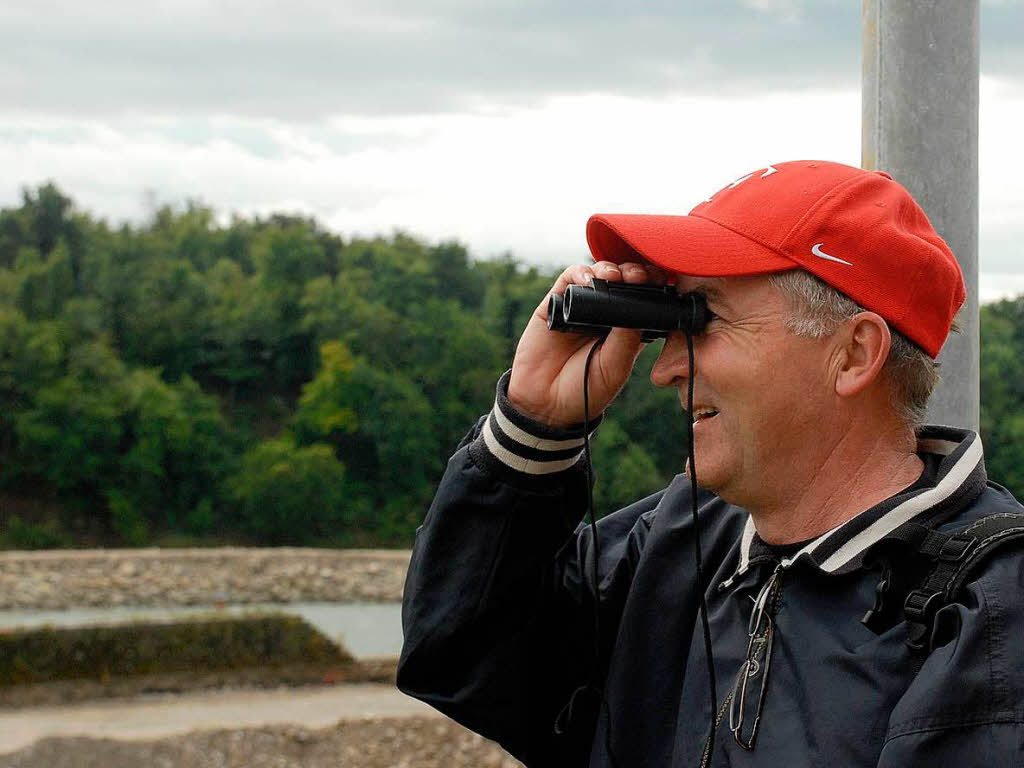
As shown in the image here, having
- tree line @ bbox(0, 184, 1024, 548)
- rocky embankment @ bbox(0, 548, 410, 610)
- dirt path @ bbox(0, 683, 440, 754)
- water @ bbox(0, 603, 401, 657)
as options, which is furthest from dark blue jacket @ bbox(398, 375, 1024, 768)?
tree line @ bbox(0, 184, 1024, 548)

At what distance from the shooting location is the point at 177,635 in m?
19.8

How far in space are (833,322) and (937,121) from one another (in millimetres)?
611

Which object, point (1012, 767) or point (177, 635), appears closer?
point (1012, 767)

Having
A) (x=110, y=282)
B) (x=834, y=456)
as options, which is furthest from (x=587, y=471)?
(x=110, y=282)

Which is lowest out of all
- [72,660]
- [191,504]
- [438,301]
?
[191,504]

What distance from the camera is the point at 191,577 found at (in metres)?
27.7

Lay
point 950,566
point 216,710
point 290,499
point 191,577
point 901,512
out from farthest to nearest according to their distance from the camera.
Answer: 1. point 290,499
2. point 191,577
3. point 216,710
4. point 901,512
5. point 950,566

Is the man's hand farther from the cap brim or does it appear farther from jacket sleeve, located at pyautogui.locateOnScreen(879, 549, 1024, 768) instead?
jacket sleeve, located at pyautogui.locateOnScreen(879, 549, 1024, 768)

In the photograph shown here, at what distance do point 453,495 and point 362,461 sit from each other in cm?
4622

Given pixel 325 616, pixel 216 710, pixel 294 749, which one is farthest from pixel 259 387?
pixel 294 749

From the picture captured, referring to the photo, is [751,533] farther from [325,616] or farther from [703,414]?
[325,616]

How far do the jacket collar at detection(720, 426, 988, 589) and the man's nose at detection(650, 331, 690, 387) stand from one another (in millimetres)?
Result: 305

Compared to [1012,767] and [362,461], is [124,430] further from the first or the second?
[1012,767]

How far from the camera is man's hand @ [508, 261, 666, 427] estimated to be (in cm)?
198
